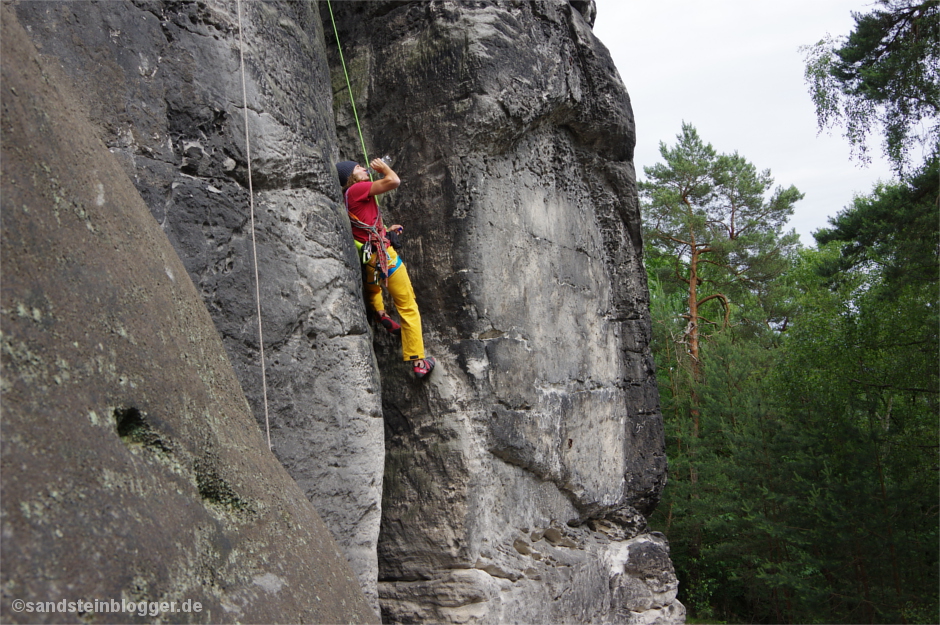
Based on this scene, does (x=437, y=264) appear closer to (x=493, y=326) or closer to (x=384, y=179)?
(x=493, y=326)

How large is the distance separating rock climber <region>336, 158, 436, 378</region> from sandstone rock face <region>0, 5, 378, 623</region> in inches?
76.8

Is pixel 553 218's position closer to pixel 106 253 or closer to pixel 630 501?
pixel 630 501

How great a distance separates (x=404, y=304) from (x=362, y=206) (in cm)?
63

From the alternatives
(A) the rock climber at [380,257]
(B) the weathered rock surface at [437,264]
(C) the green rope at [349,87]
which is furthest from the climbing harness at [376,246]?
(C) the green rope at [349,87]

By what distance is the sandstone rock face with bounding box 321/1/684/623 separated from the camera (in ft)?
14.7

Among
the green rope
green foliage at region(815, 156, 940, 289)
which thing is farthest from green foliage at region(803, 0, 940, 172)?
the green rope

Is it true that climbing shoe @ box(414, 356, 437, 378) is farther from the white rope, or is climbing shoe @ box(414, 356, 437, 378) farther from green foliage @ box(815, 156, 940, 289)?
green foliage @ box(815, 156, 940, 289)

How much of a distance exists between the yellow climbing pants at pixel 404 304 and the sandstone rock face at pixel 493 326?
184 mm

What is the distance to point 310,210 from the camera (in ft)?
12.9

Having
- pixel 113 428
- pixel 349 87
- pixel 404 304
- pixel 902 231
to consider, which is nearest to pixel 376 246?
pixel 404 304

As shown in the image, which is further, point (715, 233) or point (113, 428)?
point (715, 233)

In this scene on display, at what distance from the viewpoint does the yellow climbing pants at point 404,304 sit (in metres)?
4.47

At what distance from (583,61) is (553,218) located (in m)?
1.28

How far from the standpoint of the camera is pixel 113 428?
6.00 ft
